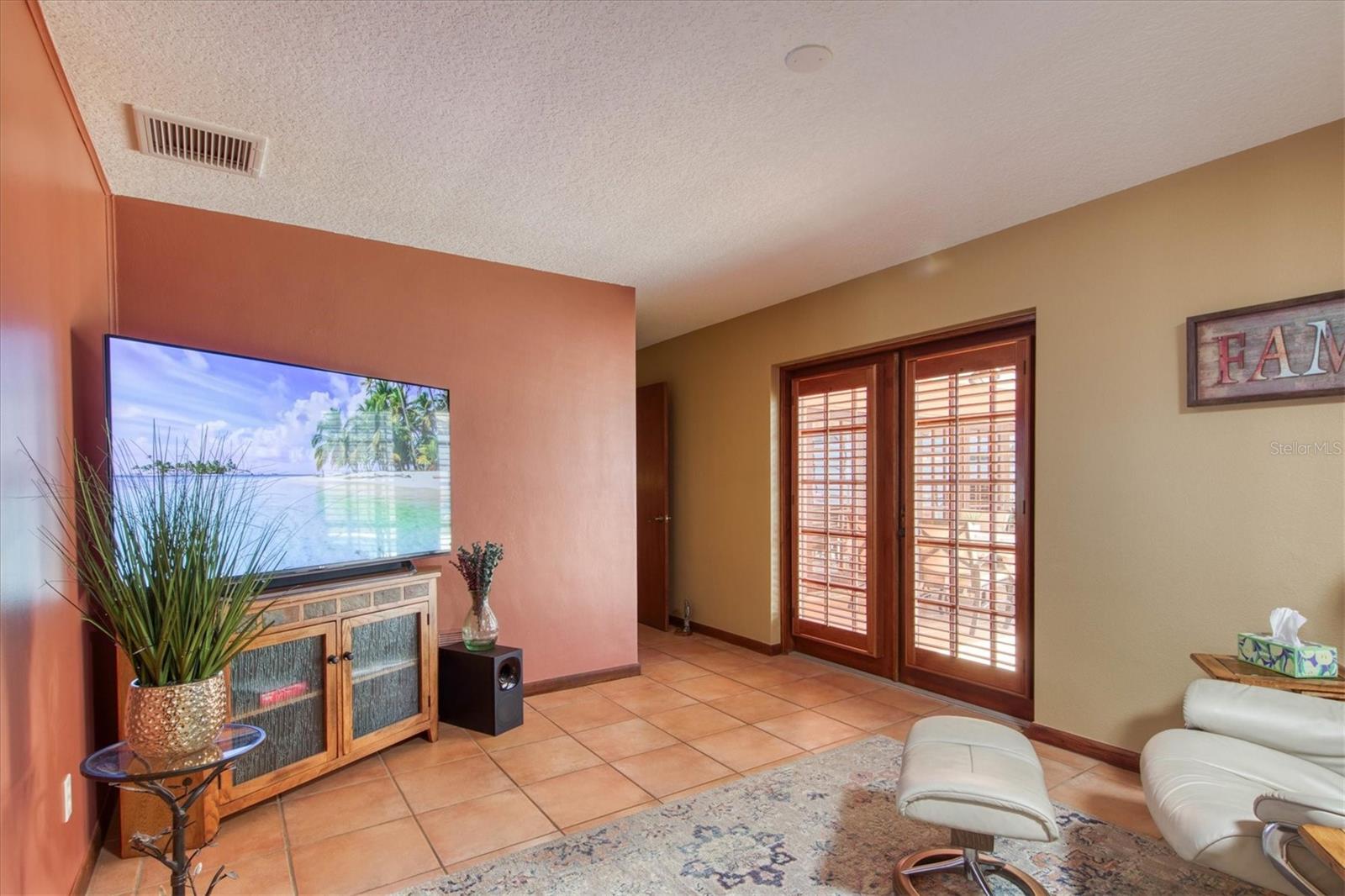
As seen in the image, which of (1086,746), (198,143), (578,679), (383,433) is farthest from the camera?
(578,679)

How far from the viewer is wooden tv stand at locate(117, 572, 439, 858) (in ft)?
8.20

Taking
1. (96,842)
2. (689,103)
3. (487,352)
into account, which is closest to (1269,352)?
(689,103)

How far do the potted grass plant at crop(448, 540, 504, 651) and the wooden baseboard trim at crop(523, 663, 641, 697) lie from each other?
2.24ft

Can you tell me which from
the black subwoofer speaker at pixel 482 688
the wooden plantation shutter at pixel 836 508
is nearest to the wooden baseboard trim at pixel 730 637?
the wooden plantation shutter at pixel 836 508

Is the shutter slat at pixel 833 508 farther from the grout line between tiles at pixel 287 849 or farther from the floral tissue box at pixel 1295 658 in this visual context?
the grout line between tiles at pixel 287 849

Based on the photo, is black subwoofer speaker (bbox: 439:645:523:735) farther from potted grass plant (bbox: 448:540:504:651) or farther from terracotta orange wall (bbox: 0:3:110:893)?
terracotta orange wall (bbox: 0:3:110:893)

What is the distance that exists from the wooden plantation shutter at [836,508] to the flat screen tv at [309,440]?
2.52 m

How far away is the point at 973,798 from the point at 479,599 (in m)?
2.45

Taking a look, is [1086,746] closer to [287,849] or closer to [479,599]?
[479,599]

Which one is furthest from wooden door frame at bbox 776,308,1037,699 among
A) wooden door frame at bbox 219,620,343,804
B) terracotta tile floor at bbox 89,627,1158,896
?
wooden door frame at bbox 219,620,343,804

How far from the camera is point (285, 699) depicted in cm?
273

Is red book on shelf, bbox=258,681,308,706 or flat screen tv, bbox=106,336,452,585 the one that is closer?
flat screen tv, bbox=106,336,452,585

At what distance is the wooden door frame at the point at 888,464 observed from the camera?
139 inches

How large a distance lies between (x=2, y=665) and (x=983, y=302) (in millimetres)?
3961
